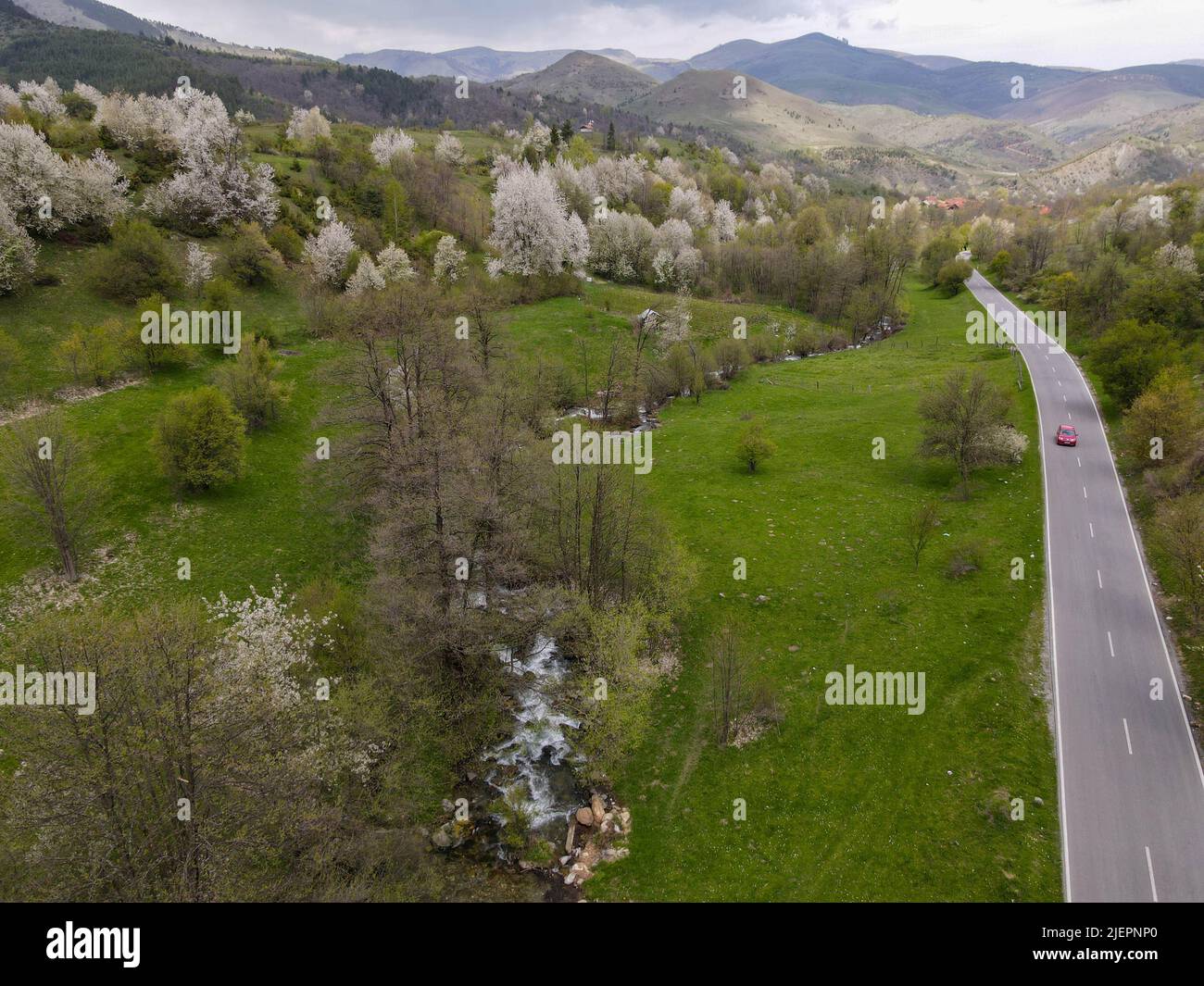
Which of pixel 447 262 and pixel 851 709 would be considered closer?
pixel 851 709

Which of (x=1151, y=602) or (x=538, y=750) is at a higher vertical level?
(x=1151, y=602)

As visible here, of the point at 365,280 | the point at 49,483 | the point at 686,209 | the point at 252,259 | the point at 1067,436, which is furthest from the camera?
the point at 686,209

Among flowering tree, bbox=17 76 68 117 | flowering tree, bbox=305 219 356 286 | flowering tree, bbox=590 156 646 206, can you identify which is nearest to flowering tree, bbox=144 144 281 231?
flowering tree, bbox=305 219 356 286

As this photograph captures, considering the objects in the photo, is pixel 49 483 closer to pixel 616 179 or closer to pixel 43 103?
pixel 43 103

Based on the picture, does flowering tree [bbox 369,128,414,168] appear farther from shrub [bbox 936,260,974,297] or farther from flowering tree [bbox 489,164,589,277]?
shrub [bbox 936,260,974,297]

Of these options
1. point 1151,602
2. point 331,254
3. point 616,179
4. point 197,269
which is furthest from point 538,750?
point 616,179
